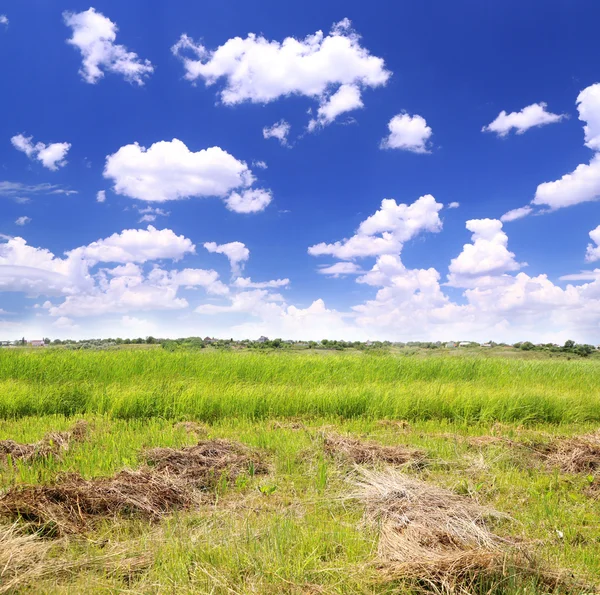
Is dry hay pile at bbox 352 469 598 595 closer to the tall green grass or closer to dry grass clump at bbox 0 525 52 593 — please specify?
dry grass clump at bbox 0 525 52 593

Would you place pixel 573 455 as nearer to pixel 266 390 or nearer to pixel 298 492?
pixel 298 492

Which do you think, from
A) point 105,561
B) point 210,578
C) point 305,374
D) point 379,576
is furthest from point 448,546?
point 305,374

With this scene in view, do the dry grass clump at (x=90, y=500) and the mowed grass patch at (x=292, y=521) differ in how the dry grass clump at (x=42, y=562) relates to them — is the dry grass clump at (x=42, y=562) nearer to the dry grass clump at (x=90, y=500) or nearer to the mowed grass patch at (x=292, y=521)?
the mowed grass patch at (x=292, y=521)

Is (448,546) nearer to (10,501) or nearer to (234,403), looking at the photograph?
(10,501)

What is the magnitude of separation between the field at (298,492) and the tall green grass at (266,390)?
57 mm

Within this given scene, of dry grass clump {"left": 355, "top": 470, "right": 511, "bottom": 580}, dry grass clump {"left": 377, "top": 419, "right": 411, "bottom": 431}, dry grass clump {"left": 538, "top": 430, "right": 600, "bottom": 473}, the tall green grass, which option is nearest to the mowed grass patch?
dry grass clump {"left": 355, "top": 470, "right": 511, "bottom": 580}

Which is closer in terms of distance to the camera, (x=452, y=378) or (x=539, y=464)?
(x=539, y=464)

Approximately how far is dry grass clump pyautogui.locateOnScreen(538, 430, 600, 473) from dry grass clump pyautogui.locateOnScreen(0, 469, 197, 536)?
16.3ft

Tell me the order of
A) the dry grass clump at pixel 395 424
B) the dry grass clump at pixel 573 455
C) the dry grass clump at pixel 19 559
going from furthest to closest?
the dry grass clump at pixel 395 424 < the dry grass clump at pixel 573 455 < the dry grass clump at pixel 19 559

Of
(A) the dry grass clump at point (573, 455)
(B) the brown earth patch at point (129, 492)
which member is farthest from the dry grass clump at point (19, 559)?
(A) the dry grass clump at point (573, 455)

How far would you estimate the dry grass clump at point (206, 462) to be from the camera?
5.48 m

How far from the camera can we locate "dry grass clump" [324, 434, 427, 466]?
624 centimetres

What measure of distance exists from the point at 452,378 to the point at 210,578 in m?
12.6

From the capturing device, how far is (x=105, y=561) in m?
3.72
